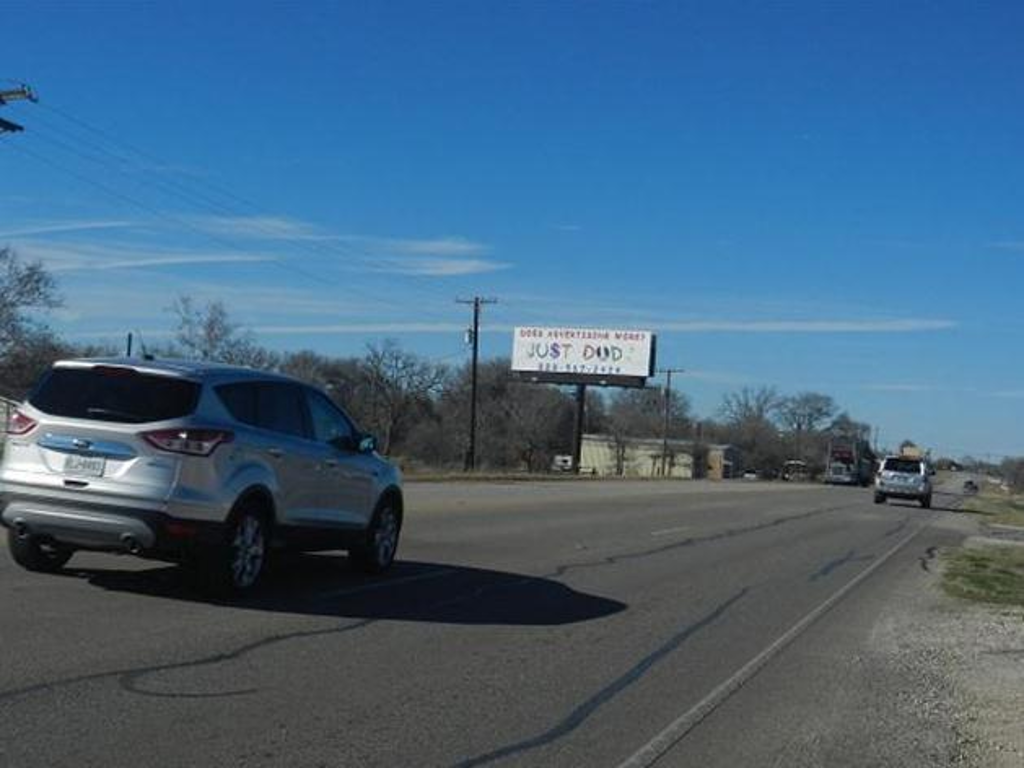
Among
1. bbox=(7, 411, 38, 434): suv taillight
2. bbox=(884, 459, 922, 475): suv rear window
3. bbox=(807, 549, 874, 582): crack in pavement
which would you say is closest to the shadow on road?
bbox=(7, 411, 38, 434): suv taillight

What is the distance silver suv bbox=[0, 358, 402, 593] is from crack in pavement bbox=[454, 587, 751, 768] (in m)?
3.46

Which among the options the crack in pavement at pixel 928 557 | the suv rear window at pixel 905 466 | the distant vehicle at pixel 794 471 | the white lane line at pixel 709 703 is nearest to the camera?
the white lane line at pixel 709 703

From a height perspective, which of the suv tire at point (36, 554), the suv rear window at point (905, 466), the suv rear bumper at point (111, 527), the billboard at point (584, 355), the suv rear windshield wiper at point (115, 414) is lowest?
the suv tire at point (36, 554)

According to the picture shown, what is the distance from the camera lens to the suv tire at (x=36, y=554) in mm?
10516

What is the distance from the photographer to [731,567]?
16.5 meters

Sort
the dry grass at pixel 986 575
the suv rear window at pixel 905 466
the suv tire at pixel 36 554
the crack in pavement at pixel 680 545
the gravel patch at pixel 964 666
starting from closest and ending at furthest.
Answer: the gravel patch at pixel 964 666, the suv tire at pixel 36 554, the crack in pavement at pixel 680 545, the dry grass at pixel 986 575, the suv rear window at pixel 905 466

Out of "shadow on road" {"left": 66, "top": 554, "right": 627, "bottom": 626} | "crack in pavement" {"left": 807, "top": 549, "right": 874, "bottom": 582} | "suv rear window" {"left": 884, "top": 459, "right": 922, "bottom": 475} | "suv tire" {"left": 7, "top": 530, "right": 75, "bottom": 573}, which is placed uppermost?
"suv rear window" {"left": 884, "top": 459, "right": 922, "bottom": 475}

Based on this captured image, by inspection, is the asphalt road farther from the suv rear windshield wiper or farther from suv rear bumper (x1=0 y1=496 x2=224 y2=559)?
the suv rear windshield wiper

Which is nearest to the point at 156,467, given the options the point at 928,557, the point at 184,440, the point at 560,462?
the point at 184,440

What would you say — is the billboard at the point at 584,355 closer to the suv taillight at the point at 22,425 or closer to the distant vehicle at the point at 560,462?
the distant vehicle at the point at 560,462

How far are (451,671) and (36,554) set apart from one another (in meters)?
4.66

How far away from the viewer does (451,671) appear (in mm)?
8055

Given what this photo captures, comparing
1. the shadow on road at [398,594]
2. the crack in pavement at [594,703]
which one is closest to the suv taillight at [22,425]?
the shadow on road at [398,594]

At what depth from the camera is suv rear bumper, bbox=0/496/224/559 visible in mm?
9375
